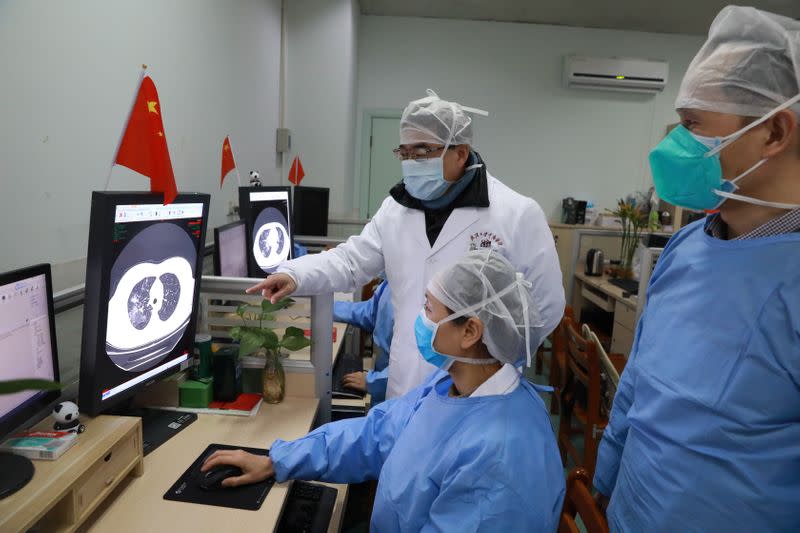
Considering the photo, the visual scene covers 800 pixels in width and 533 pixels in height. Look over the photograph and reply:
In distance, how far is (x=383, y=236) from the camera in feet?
6.11

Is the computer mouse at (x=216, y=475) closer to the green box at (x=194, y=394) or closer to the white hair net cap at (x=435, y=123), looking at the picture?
the green box at (x=194, y=394)

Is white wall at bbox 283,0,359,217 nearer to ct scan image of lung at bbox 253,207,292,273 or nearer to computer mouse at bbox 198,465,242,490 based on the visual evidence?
ct scan image of lung at bbox 253,207,292,273

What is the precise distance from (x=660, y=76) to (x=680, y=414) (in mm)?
5514

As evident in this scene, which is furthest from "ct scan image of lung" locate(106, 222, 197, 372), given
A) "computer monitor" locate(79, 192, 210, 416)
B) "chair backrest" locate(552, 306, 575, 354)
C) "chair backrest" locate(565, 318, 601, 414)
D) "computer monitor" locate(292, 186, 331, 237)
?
"computer monitor" locate(292, 186, 331, 237)

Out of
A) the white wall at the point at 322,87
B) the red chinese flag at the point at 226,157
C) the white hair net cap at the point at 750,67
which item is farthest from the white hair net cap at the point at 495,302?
the white wall at the point at 322,87

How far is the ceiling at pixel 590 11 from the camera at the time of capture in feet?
15.3

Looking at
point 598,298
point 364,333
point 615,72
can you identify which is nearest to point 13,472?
point 364,333

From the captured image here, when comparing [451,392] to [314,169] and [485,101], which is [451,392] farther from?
[485,101]

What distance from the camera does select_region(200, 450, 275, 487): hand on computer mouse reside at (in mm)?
1103

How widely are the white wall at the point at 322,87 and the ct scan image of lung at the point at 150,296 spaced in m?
3.39

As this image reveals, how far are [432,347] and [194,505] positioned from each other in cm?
60

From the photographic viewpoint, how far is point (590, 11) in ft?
16.1

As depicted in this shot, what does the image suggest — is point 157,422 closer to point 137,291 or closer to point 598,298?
point 137,291

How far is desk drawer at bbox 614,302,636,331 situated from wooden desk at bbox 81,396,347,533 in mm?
2489
